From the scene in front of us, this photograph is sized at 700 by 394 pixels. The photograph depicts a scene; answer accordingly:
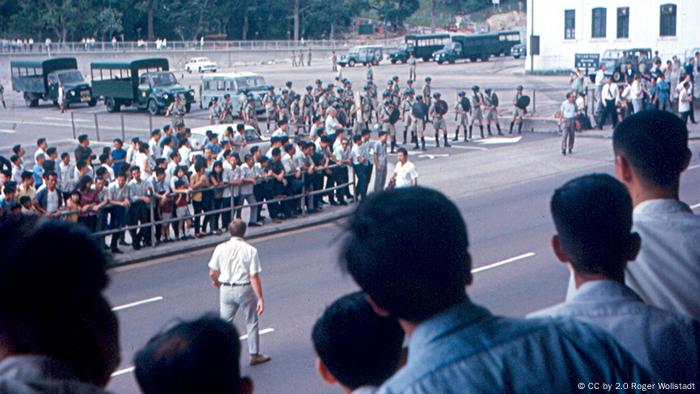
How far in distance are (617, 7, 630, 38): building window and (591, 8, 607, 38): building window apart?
947 mm

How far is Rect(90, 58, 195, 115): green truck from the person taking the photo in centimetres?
4484

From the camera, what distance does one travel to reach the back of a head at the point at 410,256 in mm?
2479

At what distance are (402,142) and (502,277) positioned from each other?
18787 mm

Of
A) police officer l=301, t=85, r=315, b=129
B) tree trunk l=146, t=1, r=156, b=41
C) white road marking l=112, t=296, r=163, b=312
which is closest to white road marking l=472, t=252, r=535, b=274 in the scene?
white road marking l=112, t=296, r=163, b=312

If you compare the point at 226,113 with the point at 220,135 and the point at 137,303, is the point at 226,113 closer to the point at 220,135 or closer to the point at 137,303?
the point at 220,135

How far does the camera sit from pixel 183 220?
16.8 meters

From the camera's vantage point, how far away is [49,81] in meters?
51.9

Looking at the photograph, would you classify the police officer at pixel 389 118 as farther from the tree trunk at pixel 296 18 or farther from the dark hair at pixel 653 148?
the tree trunk at pixel 296 18

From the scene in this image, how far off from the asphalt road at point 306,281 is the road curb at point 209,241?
0.26 meters

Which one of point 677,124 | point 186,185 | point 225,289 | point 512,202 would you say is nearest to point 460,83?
point 512,202

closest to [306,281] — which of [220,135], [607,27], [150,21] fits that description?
[220,135]

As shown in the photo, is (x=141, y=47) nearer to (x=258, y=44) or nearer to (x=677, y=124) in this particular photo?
(x=258, y=44)

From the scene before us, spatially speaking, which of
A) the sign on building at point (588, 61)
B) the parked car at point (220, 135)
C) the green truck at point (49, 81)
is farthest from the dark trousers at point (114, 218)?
the sign on building at point (588, 61)

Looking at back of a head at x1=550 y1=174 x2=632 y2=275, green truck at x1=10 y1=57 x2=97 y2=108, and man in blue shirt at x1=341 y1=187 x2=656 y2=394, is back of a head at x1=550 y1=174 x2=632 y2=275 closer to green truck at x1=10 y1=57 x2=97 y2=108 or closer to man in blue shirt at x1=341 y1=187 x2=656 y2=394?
man in blue shirt at x1=341 y1=187 x2=656 y2=394
